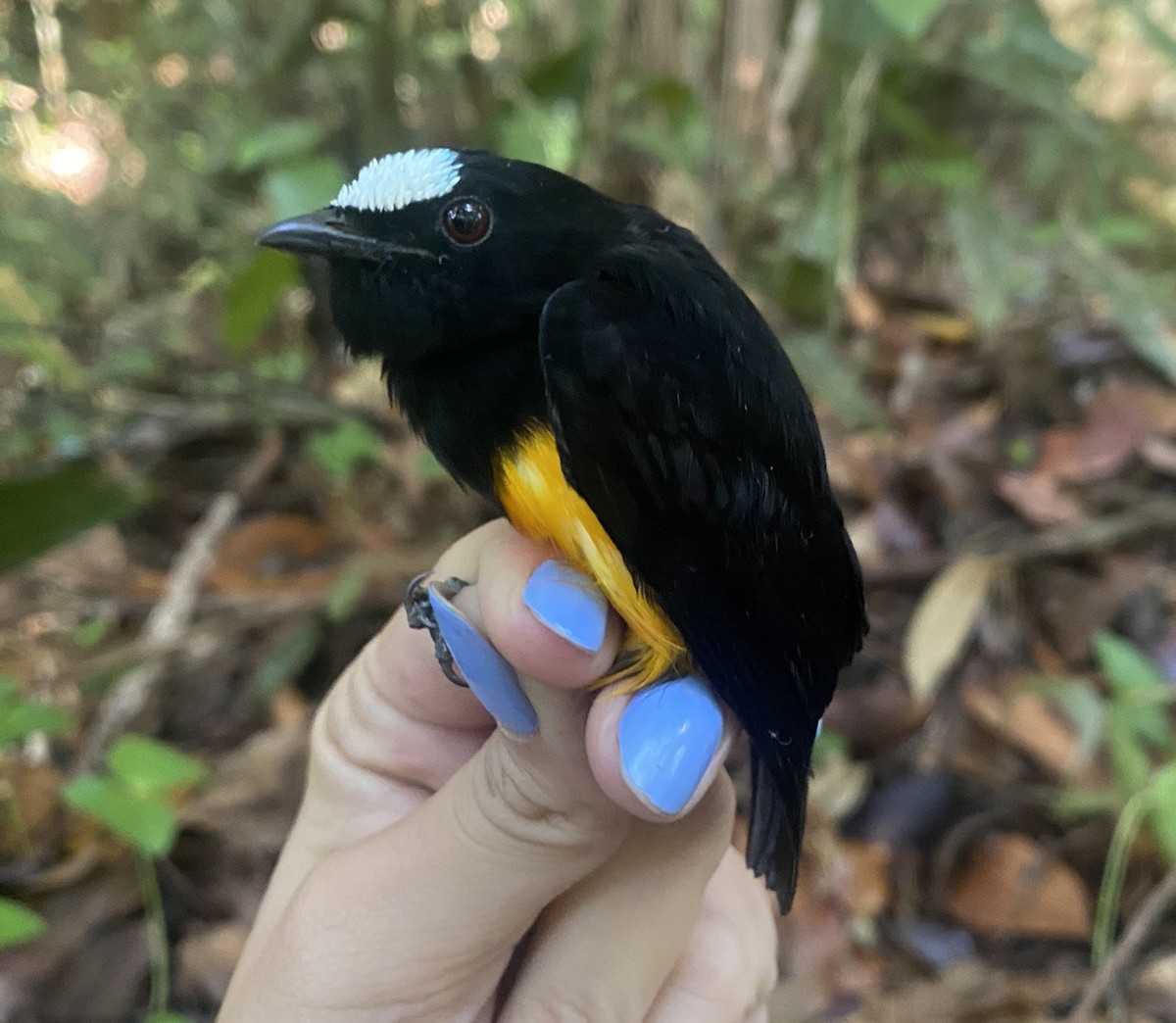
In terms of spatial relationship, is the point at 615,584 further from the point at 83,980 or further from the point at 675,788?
the point at 83,980

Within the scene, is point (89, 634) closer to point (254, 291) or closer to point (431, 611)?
point (254, 291)

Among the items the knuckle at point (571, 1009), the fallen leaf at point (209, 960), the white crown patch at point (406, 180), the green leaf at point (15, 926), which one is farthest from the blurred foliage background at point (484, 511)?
the white crown patch at point (406, 180)

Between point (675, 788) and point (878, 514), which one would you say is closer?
point (675, 788)

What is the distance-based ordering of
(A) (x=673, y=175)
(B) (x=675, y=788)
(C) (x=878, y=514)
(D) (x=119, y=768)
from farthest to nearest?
(A) (x=673, y=175)
(C) (x=878, y=514)
(D) (x=119, y=768)
(B) (x=675, y=788)

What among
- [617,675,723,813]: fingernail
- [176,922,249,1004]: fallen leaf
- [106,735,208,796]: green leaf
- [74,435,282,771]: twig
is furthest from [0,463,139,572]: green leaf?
[617,675,723,813]: fingernail

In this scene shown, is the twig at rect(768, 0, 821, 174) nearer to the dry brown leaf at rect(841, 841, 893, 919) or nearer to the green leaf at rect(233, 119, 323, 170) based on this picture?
the green leaf at rect(233, 119, 323, 170)

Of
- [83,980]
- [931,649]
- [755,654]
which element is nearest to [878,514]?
[931,649]

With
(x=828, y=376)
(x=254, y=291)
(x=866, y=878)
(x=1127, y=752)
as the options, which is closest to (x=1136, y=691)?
(x=1127, y=752)
